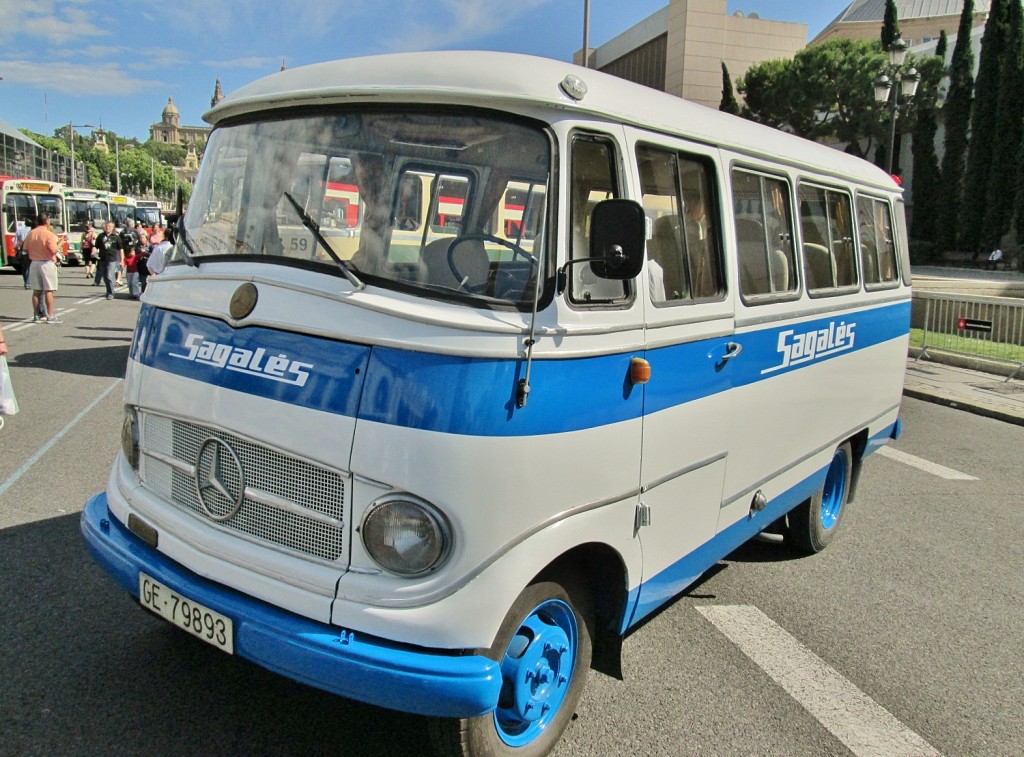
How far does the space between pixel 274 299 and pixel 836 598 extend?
12.3 feet

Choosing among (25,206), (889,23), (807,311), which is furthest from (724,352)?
(889,23)

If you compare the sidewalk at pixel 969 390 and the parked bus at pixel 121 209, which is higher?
the parked bus at pixel 121 209

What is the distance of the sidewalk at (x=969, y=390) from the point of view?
1149cm

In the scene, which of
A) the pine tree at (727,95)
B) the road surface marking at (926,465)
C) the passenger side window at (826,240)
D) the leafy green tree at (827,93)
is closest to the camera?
the passenger side window at (826,240)

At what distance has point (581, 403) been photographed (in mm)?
2918

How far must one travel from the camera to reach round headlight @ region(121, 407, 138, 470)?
11.2 feet

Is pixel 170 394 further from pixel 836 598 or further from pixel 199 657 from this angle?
pixel 836 598

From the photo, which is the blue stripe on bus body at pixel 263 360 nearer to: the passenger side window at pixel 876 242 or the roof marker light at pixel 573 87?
the roof marker light at pixel 573 87

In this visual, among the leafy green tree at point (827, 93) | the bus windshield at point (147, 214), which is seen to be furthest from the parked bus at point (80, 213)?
the leafy green tree at point (827, 93)

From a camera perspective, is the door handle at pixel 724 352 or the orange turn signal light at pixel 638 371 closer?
the orange turn signal light at pixel 638 371

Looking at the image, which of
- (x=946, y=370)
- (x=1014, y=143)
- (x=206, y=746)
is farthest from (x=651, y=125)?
(x=1014, y=143)

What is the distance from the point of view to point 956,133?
4831 centimetres

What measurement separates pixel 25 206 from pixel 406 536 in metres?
36.0

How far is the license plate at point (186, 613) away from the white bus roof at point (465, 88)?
1843 millimetres
